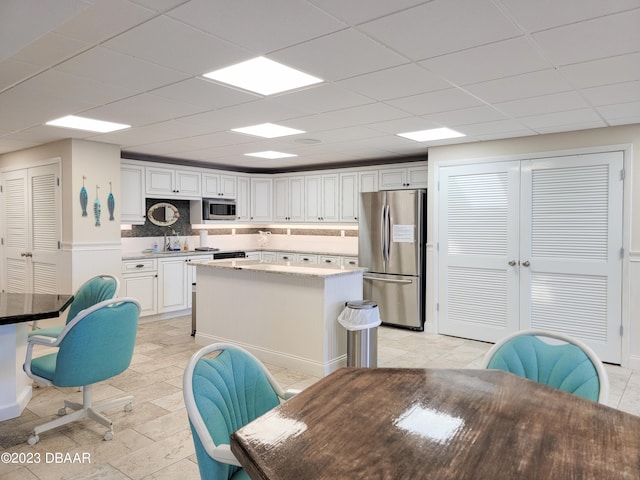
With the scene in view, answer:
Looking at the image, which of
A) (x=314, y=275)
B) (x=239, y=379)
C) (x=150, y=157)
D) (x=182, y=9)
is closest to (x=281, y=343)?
(x=314, y=275)

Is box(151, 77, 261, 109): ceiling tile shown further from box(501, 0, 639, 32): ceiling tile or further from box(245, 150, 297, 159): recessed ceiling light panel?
box(245, 150, 297, 159): recessed ceiling light panel

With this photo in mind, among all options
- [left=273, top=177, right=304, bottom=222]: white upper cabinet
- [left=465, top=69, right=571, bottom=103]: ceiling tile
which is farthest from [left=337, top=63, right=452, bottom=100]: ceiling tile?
[left=273, top=177, right=304, bottom=222]: white upper cabinet

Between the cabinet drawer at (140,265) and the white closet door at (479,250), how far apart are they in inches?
151

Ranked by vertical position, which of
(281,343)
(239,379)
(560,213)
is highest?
(560,213)

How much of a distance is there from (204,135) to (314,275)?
6.83 ft

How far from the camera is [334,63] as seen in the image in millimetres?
2656

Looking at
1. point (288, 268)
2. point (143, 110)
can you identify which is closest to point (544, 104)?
point (288, 268)

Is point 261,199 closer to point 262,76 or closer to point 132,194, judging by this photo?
point 132,194

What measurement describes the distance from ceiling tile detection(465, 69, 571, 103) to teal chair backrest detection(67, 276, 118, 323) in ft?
9.76

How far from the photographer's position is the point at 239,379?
5.57 ft

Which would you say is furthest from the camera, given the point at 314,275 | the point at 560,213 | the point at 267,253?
the point at 267,253

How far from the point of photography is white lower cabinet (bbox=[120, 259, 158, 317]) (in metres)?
5.82

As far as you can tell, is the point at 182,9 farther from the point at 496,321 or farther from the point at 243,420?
the point at 496,321

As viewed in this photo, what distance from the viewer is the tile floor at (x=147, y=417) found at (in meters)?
2.51
